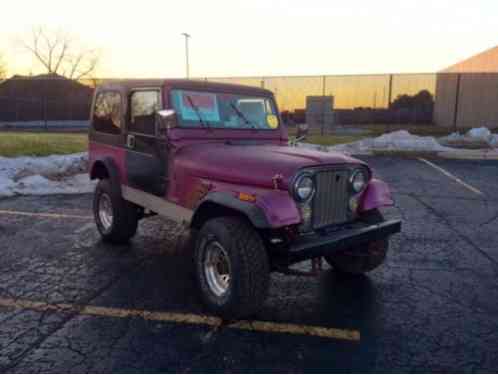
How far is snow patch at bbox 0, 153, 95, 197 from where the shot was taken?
859 centimetres

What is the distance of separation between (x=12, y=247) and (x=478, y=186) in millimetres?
9305

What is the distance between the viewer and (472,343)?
3.14 m

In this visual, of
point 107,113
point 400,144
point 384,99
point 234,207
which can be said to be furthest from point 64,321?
point 384,99

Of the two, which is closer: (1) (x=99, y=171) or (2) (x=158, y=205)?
(2) (x=158, y=205)

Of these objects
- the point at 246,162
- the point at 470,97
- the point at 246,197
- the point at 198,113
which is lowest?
the point at 246,197

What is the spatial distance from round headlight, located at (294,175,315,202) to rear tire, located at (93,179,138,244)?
2707mm

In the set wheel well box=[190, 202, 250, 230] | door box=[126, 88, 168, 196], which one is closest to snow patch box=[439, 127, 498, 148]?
door box=[126, 88, 168, 196]

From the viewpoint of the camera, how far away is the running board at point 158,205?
4.07m

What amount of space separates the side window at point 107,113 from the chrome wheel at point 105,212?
0.89 metres

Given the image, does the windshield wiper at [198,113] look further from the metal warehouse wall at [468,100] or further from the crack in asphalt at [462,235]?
the metal warehouse wall at [468,100]

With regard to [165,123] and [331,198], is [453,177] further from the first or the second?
[165,123]

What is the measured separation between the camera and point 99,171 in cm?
558

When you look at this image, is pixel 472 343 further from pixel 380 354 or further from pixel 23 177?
pixel 23 177

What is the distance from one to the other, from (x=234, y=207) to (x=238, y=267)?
18.6 inches
